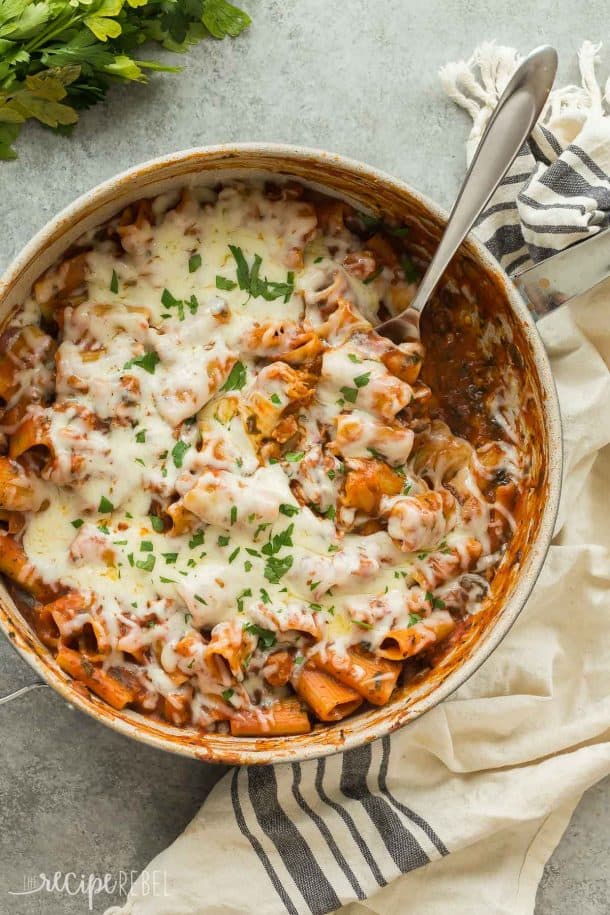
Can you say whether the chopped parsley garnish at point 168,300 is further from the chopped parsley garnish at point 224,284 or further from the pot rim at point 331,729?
the pot rim at point 331,729

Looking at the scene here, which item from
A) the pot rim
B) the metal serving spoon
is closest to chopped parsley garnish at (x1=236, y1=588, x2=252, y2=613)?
the pot rim

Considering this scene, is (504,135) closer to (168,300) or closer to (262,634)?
(168,300)

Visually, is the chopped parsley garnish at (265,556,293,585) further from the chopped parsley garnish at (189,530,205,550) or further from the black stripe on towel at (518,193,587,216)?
the black stripe on towel at (518,193,587,216)

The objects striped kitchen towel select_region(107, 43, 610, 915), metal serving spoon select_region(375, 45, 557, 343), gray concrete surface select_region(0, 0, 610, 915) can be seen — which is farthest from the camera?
gray concrete surface select_region(0, 0, 610, 915)

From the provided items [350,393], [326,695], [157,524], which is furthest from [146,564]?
[350,393]

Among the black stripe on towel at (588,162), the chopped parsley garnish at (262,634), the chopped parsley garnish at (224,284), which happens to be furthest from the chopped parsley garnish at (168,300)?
the black stripe on towel at (588,162)

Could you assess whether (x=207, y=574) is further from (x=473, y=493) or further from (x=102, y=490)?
(x=473, y=493)
